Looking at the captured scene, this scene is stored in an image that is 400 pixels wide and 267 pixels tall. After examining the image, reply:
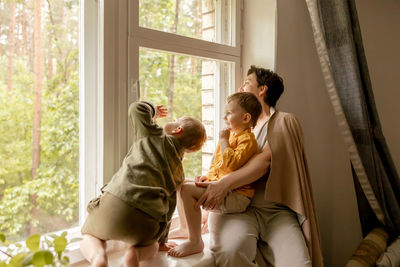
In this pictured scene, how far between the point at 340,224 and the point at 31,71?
7.43 ft

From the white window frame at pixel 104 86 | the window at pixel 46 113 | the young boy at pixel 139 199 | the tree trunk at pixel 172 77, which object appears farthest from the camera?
the tree trunk at pixel 172 77

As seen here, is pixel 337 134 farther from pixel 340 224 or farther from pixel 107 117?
pixel 107 117

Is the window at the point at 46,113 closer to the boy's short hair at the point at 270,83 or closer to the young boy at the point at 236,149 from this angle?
the young boy at the point at 236,149

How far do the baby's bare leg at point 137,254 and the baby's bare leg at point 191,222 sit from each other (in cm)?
19

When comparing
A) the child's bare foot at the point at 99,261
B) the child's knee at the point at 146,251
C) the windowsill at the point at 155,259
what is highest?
the child's bare foot at the point at 99,261

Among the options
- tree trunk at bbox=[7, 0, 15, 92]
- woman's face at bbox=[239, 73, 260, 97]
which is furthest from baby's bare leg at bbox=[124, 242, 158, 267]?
woman's face at bbox=[239, 73, 260, 97]

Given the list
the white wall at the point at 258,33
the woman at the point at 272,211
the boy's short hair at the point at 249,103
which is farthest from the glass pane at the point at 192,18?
the woman at the point at 272,211

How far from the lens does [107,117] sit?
140 centimetres

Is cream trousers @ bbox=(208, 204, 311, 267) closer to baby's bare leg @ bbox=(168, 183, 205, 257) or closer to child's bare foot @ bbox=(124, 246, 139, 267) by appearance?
baby's bare leg @ bbox=(168, 183, 205, 257)

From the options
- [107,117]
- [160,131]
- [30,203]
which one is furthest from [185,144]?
[30,203]

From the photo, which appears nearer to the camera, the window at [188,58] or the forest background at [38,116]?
the forest background at [38,116]

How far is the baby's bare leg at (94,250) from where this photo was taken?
1032 mm

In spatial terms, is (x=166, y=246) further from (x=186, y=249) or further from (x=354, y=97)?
(x=354, y=97)

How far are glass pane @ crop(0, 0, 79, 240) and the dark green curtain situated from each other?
139 centimetres
